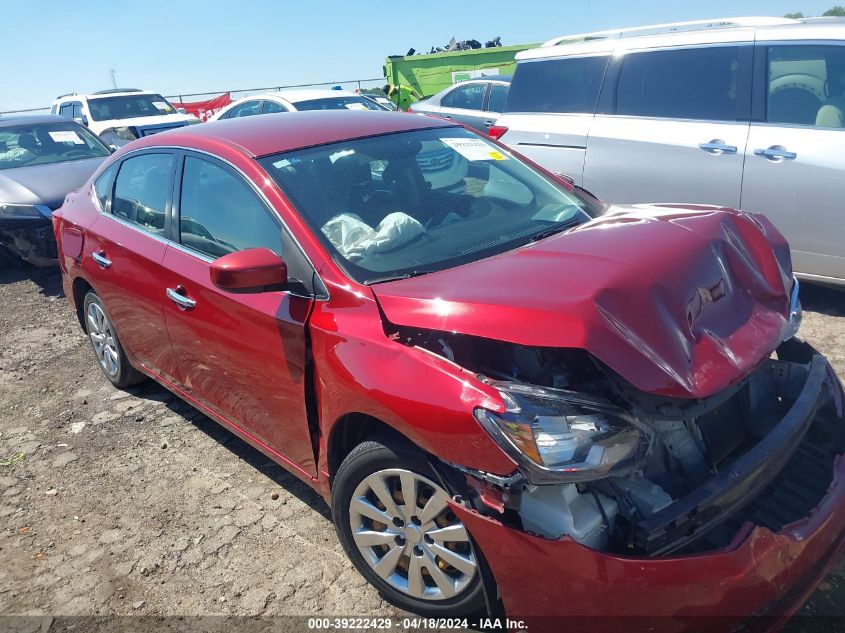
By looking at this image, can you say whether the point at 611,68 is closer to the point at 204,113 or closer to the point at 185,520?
the point at 185,520

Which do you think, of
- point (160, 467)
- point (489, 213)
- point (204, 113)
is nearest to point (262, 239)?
point (489, 213)

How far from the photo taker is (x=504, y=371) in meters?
2.29

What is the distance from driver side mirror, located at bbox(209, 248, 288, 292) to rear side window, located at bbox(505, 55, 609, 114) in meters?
3.98

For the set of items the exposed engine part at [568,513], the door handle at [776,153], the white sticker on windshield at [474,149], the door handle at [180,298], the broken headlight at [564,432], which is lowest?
the exposed engine part at [568,513]

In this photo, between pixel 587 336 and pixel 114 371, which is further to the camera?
pixel 114 371

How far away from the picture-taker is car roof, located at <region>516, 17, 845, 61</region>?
15.4ft

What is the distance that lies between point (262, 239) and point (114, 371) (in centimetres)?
230

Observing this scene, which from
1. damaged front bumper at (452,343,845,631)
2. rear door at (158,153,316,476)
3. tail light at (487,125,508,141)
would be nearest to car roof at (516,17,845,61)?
tail light at (487,125,508,141)

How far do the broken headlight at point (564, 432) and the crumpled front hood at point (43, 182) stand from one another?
6615 mm

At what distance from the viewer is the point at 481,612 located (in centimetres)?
239

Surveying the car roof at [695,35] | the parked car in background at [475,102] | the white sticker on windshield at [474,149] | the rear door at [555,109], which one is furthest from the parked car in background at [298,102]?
the white sticker on windshield at [474,149]

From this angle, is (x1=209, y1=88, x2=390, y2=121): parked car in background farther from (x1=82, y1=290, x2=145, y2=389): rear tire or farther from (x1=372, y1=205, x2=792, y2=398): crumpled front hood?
(x1=372, y1=205, x2=792, y2=398): crumpled front hood

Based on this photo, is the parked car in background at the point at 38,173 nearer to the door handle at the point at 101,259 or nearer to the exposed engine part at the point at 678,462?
the door handle at the point at 101,259

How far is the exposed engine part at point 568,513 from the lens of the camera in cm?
201
